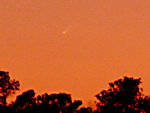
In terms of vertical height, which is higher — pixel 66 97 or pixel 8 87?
pixel 8 87

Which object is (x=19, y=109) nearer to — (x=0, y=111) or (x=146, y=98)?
(x=0, y=111)

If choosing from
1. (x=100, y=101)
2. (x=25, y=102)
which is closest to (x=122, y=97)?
(x=100, y=101)

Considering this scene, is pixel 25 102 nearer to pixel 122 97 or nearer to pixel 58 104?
pixel 58 104

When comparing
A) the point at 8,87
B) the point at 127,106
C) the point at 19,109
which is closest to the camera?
the point at 127,106

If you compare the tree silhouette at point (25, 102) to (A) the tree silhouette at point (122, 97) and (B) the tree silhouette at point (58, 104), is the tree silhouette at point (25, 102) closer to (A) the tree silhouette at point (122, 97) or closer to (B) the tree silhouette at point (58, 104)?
(B) the tree silhouette at point (58, 104)

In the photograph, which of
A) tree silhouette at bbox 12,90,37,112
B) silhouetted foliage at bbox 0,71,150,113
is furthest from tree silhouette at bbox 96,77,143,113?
tree silhouette at bbox 12,90,37,112

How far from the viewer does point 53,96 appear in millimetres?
47031

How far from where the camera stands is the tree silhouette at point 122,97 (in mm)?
44406

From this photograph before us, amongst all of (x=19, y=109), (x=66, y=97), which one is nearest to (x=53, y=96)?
(x=66, y=97)

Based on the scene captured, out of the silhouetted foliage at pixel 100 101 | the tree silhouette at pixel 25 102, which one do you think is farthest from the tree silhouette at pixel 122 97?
the tree silhouette at pixel 25 102

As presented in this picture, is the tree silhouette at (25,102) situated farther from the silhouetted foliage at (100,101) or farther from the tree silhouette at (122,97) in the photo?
the tree silhouette at (122,97)

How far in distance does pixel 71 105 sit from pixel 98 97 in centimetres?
444

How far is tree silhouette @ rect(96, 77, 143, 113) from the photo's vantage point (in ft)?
146

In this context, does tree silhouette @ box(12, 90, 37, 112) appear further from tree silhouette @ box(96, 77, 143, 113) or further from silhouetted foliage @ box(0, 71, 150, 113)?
tree silhouette @ box(96, 77, 143, 113)
